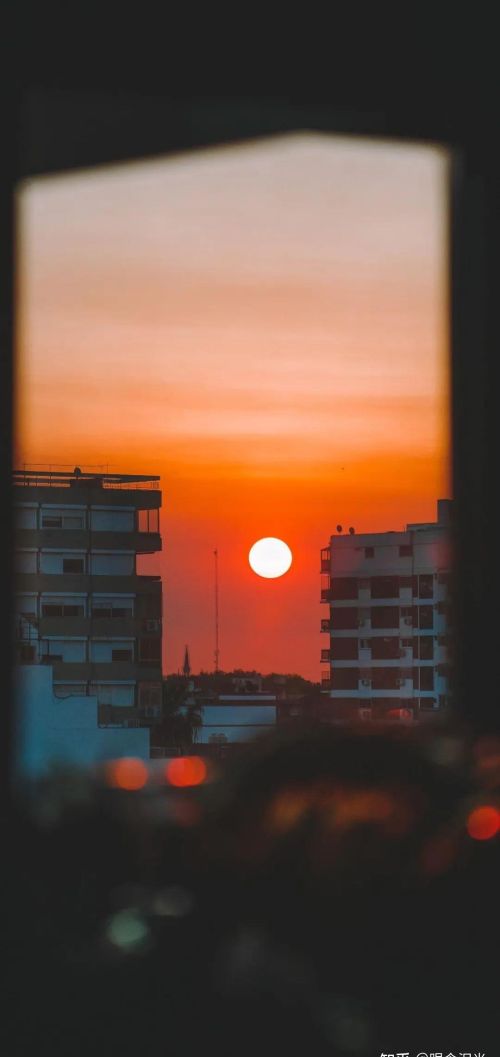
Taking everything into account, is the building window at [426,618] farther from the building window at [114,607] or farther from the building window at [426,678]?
the building window at [114,607]

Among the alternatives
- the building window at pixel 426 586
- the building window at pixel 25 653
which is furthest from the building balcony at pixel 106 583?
Answer: the building window at pixel 426 586

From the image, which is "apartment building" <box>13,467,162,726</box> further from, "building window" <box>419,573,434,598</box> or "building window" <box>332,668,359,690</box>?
"building window" <box>419,573,434,598</box>

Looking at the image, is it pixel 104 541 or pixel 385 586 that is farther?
pixel 385 586

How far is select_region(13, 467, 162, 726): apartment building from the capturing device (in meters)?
1.99

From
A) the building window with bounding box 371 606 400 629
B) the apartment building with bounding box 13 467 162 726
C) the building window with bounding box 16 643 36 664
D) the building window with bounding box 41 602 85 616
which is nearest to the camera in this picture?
the building window with bounding box 16 643 36 664

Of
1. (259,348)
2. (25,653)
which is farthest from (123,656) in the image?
(259,348)

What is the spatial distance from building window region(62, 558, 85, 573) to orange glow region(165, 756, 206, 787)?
0.36 m

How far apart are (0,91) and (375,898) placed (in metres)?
1.11

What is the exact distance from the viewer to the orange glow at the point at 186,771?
1738 millimetres

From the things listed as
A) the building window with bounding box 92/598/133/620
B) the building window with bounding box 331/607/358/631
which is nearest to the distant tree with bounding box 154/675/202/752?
the building window with bounding box 92/598/133/620

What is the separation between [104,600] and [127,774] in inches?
17.5

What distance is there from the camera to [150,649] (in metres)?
2.13

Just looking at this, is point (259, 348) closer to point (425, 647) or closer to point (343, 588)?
point (343, 588)

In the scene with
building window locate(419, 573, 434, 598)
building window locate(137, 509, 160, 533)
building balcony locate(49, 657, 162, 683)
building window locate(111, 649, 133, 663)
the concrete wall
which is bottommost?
the concrete wall
